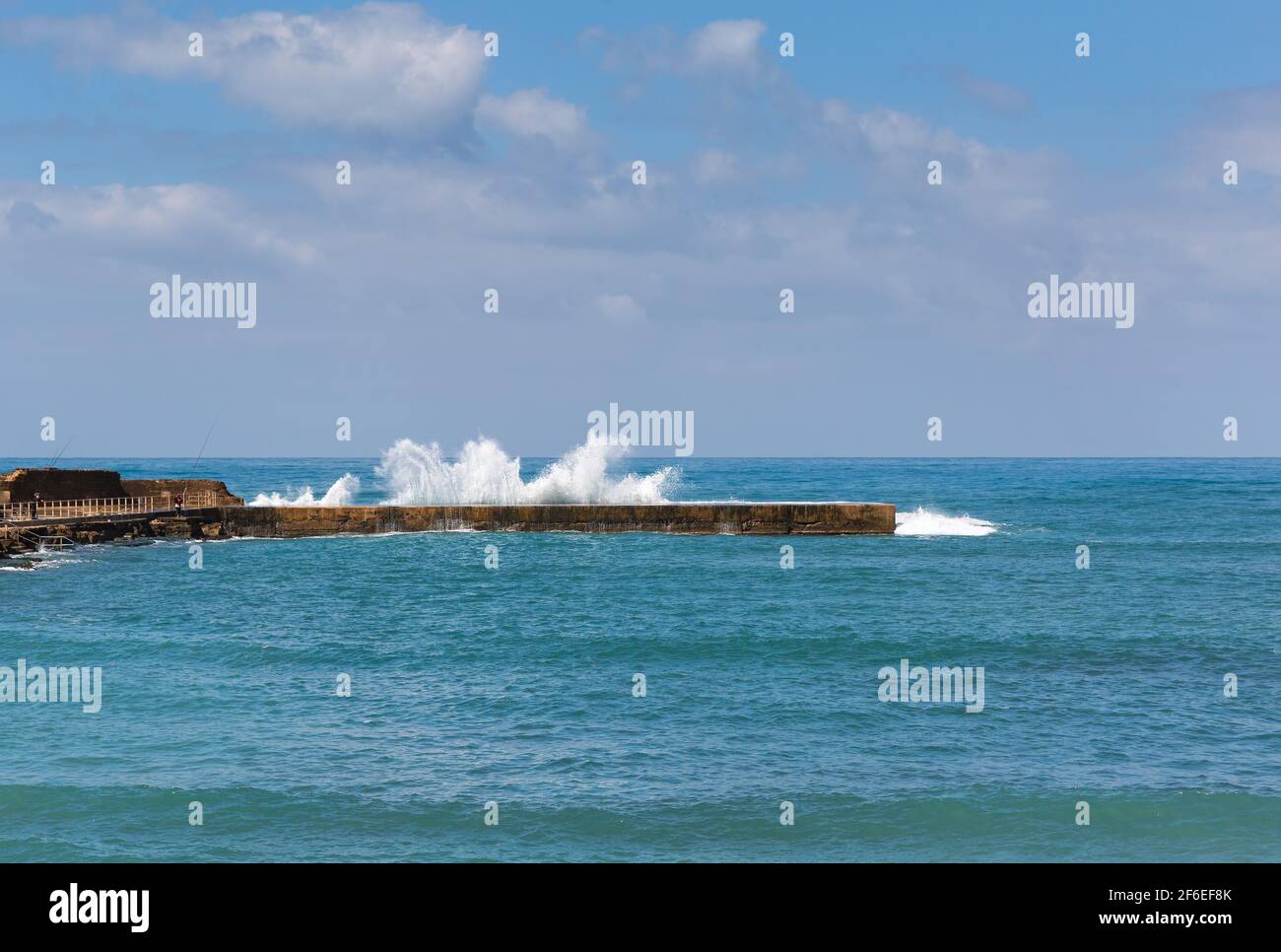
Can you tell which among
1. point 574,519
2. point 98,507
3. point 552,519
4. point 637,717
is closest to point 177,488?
point 98,507

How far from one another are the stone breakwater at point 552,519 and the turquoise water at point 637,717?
10.0 m

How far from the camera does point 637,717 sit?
15195 millimetres

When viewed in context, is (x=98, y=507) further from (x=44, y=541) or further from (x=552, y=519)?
(x=552, y=519)

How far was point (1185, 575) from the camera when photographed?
32031mm

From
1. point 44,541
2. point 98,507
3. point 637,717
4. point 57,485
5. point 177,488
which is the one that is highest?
point 57,485

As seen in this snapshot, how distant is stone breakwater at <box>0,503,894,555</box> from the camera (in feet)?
138

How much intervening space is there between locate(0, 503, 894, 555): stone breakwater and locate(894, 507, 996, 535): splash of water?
2110 mm

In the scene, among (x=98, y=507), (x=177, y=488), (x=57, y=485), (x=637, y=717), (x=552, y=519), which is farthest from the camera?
(x=177, y=488)

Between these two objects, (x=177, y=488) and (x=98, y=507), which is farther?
(x=177, y=488)

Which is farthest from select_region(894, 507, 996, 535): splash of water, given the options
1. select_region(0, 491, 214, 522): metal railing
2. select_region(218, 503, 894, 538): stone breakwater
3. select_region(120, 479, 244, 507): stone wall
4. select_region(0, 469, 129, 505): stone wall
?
select_region(0, 469, 129, 505): stone wall

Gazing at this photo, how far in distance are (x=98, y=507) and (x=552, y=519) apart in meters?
16.3

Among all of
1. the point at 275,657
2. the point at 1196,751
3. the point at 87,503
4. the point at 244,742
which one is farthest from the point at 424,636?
the point at 87,503
